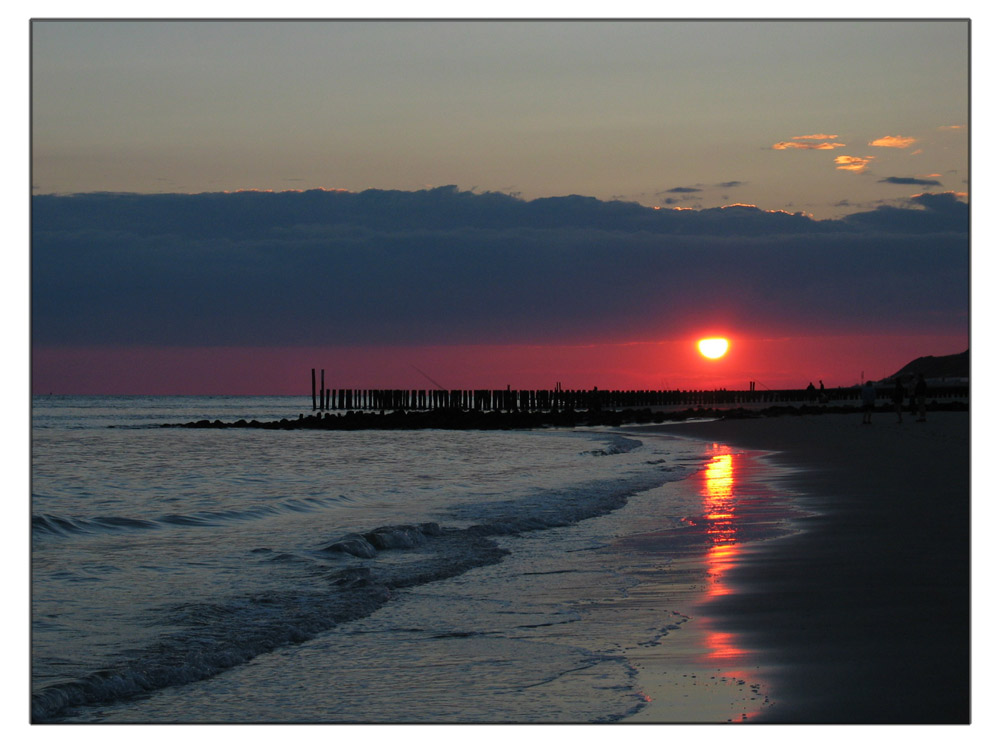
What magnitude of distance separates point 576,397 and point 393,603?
226ft

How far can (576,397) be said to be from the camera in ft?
247

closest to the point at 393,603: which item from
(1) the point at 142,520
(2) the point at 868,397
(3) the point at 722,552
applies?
(3) the point at 722,552

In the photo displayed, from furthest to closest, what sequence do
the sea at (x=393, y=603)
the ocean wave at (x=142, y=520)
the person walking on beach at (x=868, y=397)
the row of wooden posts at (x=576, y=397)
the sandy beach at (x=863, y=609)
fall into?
the row of wooden posts at (x=576, y=397) < the person walking on beach at (x=868, y=397) < the ocean wave at (x=142, y=520) < the sea at (x=393, y=603) < the sandy beach at (x=863, y=609)

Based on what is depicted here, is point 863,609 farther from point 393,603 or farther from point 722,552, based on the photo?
point 393,603

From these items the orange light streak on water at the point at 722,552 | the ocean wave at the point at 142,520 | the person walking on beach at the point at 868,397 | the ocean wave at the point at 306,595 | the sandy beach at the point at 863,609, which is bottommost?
the ocean wave at the point at 142,520

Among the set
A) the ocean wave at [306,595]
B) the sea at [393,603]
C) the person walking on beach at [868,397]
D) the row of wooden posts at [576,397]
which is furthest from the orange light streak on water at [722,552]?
the row of wooden posts at [576,397]

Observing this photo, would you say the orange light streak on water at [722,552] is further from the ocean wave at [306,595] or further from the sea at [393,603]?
the ocean wave at [306,595]

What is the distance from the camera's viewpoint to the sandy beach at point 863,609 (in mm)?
4352

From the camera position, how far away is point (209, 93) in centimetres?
842

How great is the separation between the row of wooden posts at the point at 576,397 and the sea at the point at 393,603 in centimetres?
5484
